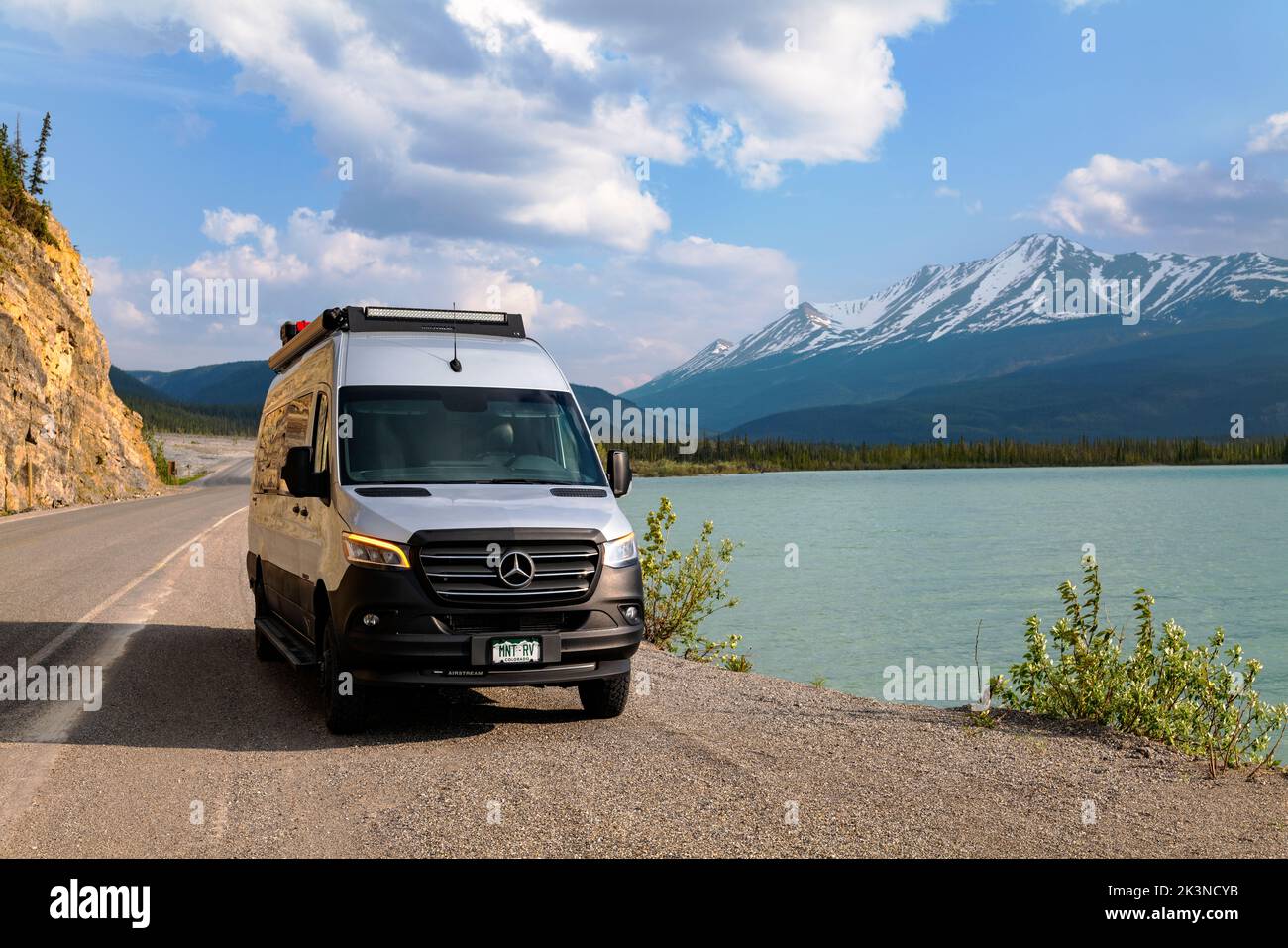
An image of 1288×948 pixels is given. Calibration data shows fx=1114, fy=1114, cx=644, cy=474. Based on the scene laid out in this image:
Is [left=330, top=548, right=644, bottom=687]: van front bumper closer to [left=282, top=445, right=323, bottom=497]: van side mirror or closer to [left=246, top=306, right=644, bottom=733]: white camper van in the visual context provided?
[left=246, top=306, right=644, bottom=733]: white camper van

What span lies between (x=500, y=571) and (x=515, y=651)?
→ 0.55 meters

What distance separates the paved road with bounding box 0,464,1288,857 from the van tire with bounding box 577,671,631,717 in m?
0.14

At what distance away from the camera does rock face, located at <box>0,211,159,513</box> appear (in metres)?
39.4

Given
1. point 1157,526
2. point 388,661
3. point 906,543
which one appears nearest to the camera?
point 388,661

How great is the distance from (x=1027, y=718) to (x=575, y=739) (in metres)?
4.18

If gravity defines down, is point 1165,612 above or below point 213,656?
below

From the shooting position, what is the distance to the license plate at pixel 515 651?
7430 millimetres

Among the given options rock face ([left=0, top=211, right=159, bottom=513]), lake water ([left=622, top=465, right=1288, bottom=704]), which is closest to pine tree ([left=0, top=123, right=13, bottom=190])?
rock face ([left=0, top=211, right=159, bottom=513])

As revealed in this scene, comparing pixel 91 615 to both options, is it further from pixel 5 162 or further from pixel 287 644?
pixel 5 162

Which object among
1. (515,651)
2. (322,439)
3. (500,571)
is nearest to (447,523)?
(500,571)

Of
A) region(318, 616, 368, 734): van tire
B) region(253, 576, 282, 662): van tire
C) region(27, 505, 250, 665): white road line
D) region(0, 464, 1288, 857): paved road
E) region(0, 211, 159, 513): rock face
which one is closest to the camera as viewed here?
region(0, 464, 1288, 857): paved road

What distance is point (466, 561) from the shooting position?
7.40 meters
